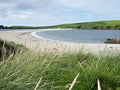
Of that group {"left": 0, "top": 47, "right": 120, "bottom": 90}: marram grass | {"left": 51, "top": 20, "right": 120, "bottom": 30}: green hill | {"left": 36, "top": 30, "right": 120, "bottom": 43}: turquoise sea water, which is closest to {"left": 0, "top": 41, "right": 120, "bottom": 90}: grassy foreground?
{"left": 0, "top": 47, "right": 120, "bottom": 90}: marram grass

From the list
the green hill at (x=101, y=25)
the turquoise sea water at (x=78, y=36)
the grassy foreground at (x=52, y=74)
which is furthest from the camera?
the green hill at (x=101, y=25)

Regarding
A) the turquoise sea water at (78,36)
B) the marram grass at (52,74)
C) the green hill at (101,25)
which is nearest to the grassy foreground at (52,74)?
the marram grass at (52,74)

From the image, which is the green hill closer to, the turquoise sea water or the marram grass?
the turquoise sea water

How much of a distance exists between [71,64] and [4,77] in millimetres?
2520

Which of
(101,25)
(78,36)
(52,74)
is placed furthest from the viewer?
(101,25)

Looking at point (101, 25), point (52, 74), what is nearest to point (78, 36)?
point (52, 74)

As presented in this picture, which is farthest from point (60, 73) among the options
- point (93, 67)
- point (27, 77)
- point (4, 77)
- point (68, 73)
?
point (4, 77)

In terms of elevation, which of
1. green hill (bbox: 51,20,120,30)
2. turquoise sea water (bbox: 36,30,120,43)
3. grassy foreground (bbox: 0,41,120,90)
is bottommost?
green hill (bbox: 51,20,120,30)

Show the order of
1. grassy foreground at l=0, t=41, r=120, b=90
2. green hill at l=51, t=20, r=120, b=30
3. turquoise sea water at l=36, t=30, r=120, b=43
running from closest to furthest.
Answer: grassy foreground at l=0, t=41, r=120, b=90 → turquoise sea water at l=36, t=30, r=120, b=43 → green hill at l=51, t=20, r=120, b=30

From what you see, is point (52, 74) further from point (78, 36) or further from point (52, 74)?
point (78, 36)

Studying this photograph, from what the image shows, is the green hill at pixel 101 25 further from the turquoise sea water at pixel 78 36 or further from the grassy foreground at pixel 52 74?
the grassy foreground at pixel 52 74

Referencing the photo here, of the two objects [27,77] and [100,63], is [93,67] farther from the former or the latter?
[27,77]

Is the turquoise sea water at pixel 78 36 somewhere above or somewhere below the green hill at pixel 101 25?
above

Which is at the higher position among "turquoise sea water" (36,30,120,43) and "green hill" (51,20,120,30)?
"turquoise sea water" (36,30,120,43)
